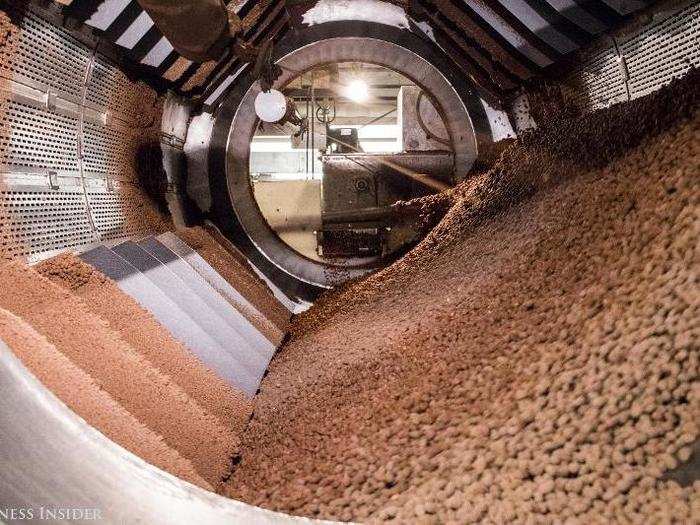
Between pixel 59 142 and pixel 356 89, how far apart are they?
654cm

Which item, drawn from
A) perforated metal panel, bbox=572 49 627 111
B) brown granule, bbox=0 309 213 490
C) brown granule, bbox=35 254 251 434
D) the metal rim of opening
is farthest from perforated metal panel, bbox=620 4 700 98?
brown granule, bbox=0 309 213 490

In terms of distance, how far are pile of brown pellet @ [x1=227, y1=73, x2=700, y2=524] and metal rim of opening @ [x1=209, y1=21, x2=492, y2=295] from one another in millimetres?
2513

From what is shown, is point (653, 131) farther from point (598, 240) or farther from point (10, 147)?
point (10, 147)

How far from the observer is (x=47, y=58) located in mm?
2709

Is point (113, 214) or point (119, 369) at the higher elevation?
point (113, 214)

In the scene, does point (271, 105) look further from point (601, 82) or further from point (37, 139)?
point (601, 82)

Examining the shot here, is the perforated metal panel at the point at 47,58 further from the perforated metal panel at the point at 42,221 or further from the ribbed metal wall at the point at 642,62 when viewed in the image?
the ribbed metal wall at the point at 642,62

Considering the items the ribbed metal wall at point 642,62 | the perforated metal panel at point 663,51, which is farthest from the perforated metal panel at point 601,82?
the perforated metal panel at point 663,51

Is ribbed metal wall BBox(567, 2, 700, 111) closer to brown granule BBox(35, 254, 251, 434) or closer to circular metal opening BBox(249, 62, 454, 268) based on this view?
circular metal opening BBox(249, 62, 454, 268)

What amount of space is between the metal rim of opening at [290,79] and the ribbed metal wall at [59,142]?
1586 millimetres

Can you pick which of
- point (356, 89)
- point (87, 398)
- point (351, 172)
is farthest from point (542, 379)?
point (356, 89)

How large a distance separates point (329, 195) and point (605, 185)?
4234 mm

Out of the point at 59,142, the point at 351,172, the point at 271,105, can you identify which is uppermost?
the point at 271,105

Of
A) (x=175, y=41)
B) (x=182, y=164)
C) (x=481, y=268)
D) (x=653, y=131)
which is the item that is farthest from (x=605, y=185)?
(x=182, y=164)
